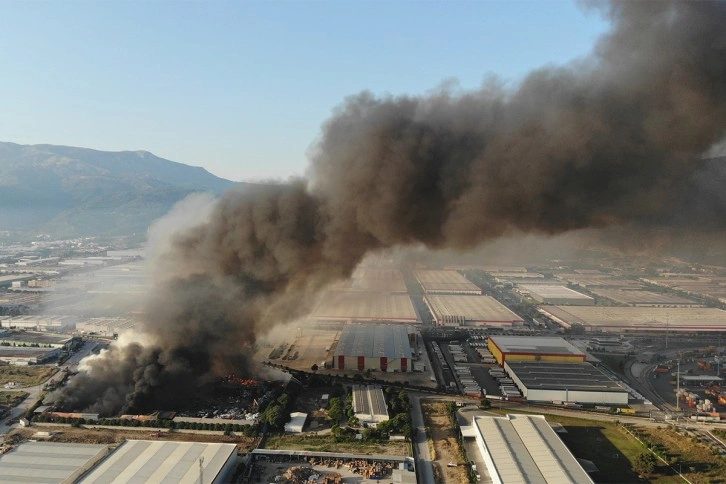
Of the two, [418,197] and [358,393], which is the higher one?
[418,197]

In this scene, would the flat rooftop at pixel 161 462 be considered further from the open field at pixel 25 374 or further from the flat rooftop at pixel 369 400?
the open field at pixel 25 374

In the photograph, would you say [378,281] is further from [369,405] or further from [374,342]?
[369,405]

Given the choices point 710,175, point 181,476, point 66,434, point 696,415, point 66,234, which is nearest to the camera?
point 710,175

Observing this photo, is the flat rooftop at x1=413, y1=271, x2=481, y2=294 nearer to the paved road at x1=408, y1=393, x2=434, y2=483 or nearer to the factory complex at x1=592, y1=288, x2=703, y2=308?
the factory complex at x1=592, y1=288, x2=703, y2=308

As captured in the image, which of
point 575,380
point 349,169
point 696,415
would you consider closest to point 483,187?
point 349,169

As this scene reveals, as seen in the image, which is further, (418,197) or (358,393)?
(358,393)

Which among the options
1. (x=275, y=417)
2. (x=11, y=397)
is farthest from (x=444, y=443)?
(x=11, y=397)

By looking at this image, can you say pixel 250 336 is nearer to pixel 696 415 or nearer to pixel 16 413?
pixel 16 413
